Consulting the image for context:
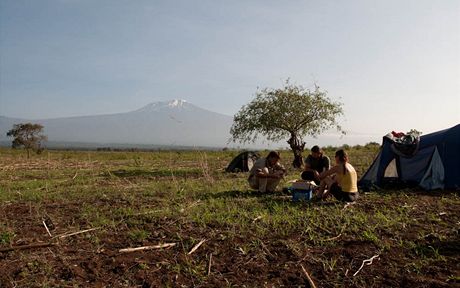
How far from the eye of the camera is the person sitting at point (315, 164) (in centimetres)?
1059

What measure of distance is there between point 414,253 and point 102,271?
4.24 m

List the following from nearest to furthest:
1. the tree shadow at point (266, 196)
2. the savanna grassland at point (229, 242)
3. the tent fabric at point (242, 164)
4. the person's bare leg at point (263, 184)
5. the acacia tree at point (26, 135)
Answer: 1. the savanna grassland at point (229, 242)
2. the tree shadow at point (266, 196)
3. the person's bare leg at point (263, 184)
4. the tent fabric at point (242, 164)
5. the acacia tree at point (26, 135)

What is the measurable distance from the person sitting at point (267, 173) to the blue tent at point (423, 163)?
353 cm

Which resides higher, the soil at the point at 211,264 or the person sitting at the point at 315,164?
the person sitting at the point at 315,164

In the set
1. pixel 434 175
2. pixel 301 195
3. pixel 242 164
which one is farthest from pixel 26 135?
pixel 434 175

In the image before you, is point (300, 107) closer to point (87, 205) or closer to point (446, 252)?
point (87, 205)

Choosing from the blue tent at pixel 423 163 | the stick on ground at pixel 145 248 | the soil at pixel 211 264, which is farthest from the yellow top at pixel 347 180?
the stick on ground at pixel 145 248

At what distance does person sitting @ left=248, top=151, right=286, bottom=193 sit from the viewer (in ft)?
34.8

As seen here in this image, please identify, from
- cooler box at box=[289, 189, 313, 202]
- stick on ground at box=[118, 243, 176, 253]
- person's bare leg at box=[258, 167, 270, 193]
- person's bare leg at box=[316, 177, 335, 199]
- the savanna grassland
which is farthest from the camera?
person's bare leg at box=[258, 167, 270, 193]

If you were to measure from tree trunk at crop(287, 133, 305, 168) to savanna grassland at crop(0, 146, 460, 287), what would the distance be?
10.5 metres

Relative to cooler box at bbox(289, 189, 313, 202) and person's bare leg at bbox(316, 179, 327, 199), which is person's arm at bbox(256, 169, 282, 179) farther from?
person's bare leg at bbox(316, 179, 327, 199)

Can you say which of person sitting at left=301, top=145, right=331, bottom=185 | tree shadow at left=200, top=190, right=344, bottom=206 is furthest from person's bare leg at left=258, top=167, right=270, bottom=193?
person sitting at left=301, top=145, right=331, bottom=185

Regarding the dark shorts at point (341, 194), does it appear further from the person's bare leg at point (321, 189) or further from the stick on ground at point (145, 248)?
the stick on ground at point (145, 248)

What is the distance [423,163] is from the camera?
40.5 feet
